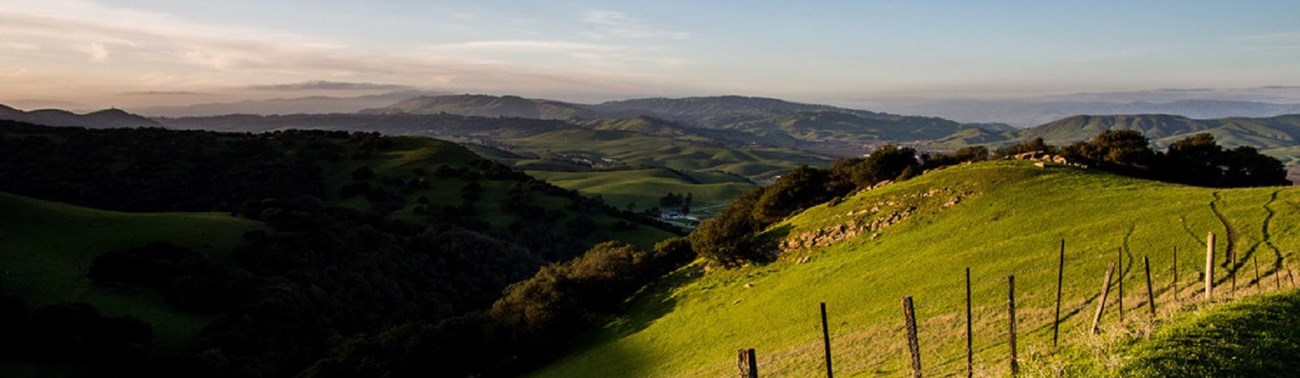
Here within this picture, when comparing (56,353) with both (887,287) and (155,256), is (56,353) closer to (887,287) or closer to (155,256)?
(155,256)

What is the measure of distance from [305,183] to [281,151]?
743 inches

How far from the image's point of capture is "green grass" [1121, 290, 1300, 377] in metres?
11.8

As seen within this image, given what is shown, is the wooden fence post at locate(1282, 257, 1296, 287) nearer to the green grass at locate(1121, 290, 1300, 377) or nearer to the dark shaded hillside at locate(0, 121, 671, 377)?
the green grass at locate(1121, 290, 1300, 377)

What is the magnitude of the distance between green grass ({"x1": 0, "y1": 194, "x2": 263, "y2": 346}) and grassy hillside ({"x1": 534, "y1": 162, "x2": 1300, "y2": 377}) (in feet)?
125

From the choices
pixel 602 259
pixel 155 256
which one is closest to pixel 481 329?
pixel 602 259

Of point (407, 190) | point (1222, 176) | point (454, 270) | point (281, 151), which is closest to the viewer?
point (1222, 176)

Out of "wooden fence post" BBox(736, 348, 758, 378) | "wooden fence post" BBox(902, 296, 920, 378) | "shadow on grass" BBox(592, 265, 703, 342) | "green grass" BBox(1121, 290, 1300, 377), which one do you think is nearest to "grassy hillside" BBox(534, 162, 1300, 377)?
"shadow on grass" BBox(592, 265, 703, 342)

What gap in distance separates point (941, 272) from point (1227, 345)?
20.4 meters

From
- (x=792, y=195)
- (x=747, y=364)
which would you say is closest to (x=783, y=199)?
(x=792, y=195)

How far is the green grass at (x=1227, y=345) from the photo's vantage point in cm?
1175

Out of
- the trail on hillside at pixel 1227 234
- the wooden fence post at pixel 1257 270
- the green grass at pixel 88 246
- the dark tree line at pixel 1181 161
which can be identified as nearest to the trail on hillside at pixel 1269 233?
the wooden fence post at pixel 1257 270

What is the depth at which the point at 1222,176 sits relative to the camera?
53.2 meters

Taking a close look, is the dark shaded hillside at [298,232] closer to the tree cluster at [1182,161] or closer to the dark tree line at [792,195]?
the dark tree line at [792,195]

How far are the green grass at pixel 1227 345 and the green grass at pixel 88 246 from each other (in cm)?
6243
